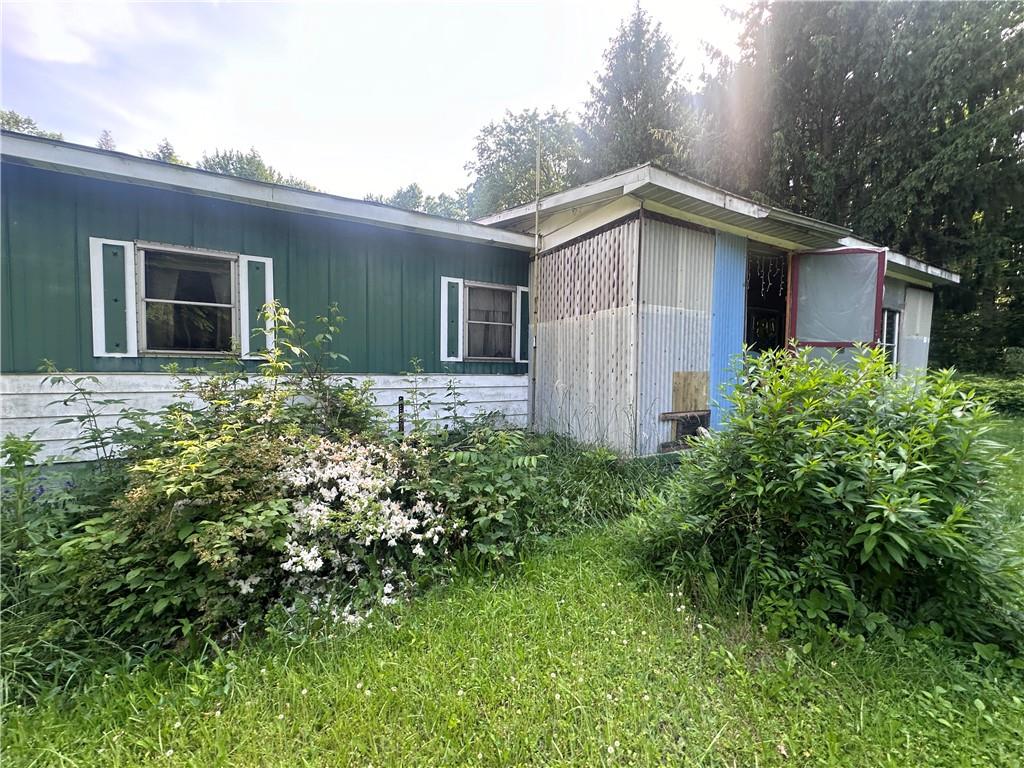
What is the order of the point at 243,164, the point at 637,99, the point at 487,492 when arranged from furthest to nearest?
1. the point at 243,164
2. the point at 637,99
3. the point at 487,492

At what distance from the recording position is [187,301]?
4.14 metres

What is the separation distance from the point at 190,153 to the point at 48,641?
28.1 meters

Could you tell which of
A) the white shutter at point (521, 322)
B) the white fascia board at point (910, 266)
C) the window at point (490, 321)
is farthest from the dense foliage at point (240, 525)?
the white fascia board at point (910, 266)

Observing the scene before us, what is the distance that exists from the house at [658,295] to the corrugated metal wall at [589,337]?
2 centimetres

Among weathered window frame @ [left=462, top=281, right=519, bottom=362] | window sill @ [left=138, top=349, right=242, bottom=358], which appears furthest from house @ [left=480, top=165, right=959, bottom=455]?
window sill @ [left=138, top=349, right=242, bottom=358]

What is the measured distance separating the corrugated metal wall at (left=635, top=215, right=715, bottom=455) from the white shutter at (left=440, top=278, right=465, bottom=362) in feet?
7.52

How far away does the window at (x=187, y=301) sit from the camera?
3.98 m

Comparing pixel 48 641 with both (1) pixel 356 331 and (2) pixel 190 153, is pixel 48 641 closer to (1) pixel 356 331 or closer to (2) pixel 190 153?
(1) pixel 356 331

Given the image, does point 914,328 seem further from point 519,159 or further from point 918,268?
point 519,159

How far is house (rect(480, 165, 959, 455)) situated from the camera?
178 inches

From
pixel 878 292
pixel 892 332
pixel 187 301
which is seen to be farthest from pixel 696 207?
pixel 892 332

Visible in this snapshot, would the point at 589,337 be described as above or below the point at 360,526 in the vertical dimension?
above

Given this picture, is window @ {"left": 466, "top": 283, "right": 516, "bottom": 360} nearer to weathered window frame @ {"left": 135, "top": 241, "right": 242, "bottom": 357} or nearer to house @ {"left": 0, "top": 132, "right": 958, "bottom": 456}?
house @ {"left": 0, "top": 132, "right": 958, "bottom": 456}

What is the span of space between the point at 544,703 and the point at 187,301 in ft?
15.0
